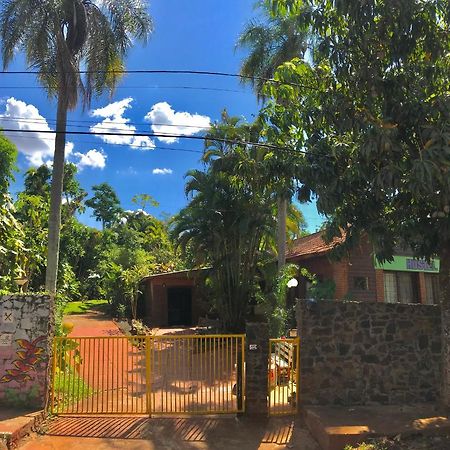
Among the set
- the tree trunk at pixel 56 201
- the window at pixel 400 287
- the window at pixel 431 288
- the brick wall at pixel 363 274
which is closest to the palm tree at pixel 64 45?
the tree trunk at pixel 56 201

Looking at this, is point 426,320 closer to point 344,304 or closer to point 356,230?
point 344,304

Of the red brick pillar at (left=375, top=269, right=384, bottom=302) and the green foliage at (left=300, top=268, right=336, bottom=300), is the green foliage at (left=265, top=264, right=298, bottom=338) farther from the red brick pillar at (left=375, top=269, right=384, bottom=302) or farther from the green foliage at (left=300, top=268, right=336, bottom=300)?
the red brick pillar at (left=375, top=269, right=384, bottom=302)

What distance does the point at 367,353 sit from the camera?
8.75 m

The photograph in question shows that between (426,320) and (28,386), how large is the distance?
23.8 feet

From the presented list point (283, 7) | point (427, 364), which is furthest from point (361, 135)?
point (427, 364)

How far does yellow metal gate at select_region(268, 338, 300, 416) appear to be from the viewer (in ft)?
28.2

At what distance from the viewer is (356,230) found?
25.3ft

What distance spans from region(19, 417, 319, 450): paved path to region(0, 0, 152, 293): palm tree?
5.01 meters

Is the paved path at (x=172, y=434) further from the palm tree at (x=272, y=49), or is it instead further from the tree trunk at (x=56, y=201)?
the palm tree at (x=272, y=49)

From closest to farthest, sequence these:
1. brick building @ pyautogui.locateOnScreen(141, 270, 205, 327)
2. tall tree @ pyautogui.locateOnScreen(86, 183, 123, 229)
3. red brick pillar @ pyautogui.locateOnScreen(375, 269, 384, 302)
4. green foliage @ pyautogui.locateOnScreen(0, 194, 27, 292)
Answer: green foliage @ pyautogui.locateOnScreen(0, 194, 27, 292), red brick pillar @ pyautogui.locateOnScreen(375, 269, 384, 302), brick building @ pyautogui.locateOnScreen(141, 270, 205, 327), tall tree @ pyautogui.locateOnScreen(86, 183, 123, 229)

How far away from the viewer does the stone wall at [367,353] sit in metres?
8.57

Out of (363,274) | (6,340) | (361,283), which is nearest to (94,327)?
(361,283)

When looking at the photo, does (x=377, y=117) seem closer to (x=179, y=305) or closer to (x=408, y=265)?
(x=408, y=265)

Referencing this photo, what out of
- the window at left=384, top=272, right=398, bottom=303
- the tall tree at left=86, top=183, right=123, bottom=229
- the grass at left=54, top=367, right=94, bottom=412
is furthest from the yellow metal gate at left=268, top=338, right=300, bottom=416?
the tall tree at left=86, top=183, right=123, bottom=229
